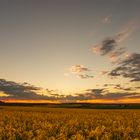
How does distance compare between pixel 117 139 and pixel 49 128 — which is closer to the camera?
pixel 117 139

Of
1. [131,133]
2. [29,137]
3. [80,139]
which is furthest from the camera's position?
[131,133]

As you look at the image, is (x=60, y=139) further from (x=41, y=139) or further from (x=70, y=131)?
(x=70, y=131)

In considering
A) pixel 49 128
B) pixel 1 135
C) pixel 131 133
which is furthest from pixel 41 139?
pixel 131 133

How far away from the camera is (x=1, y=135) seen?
42.7 feet

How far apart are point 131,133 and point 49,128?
12.4 feet

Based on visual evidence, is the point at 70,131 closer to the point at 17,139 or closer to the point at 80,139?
the point at 17,139

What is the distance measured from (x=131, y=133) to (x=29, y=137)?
5.05 meters

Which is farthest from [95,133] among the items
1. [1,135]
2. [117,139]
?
[1,135]

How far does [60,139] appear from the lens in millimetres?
10953

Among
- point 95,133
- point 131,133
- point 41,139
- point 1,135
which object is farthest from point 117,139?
point 1,135

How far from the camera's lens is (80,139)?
10539 mm

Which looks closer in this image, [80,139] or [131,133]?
[80,139]

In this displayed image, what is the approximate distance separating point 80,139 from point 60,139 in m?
0.78

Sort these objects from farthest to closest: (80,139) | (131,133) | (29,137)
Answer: (131,133) → (29,137) → (80,139)
